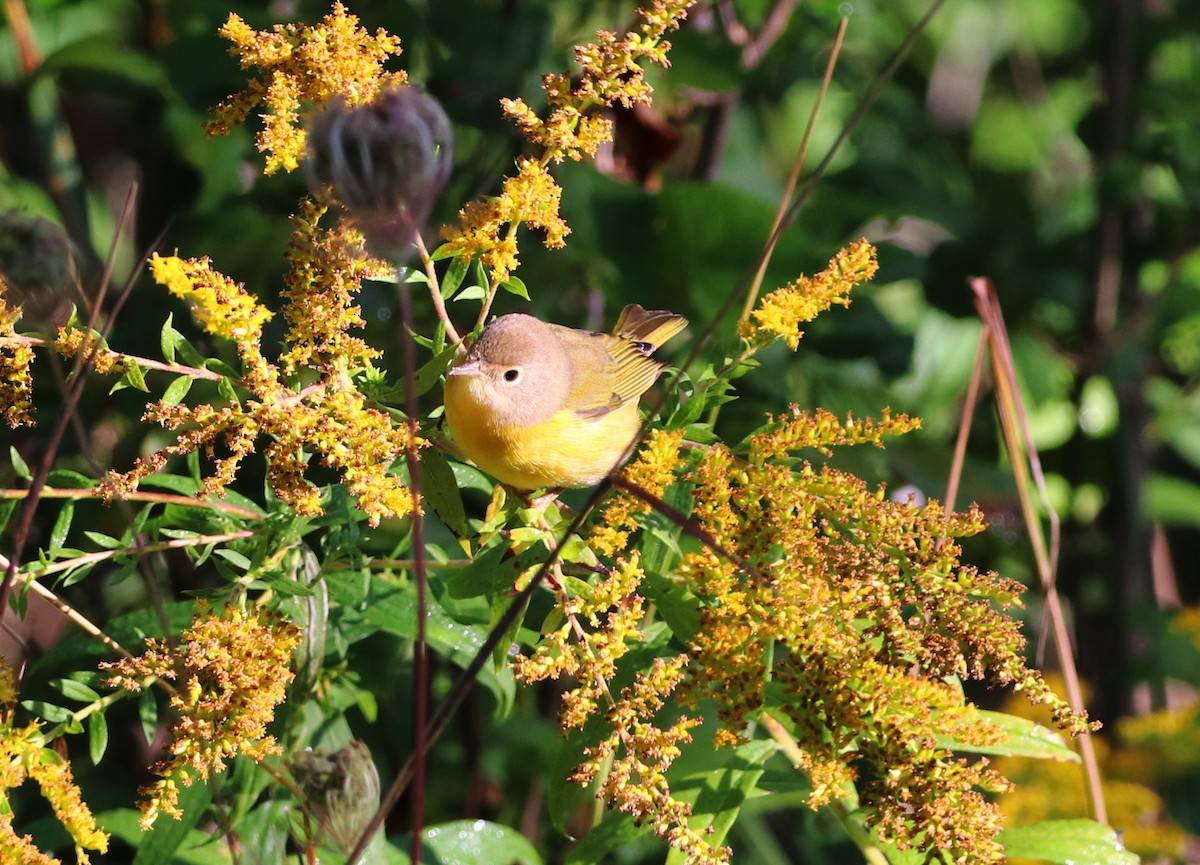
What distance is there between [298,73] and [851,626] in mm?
634

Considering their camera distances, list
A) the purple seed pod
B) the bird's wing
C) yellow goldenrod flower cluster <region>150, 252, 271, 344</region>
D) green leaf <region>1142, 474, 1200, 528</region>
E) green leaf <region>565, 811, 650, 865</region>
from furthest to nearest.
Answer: green leaf <region>1142, 474, 1200, 528</region>
the bird's wing
green leaf <region>565, 811, 650, 865</region>
yellow goldenrod flower cluster <region>150, 252, 271, 344</region>
the purple seed pod

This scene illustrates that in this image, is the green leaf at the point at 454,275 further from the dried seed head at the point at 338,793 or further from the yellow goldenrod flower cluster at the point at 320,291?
the dried seed head at the point at 338,793

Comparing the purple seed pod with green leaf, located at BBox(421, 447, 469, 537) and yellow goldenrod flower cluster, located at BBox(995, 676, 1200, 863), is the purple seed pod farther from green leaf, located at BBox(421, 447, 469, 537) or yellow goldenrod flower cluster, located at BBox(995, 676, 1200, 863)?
yellow goldenrod flower cluster, located at BBox(995, 676, 1200, 863)

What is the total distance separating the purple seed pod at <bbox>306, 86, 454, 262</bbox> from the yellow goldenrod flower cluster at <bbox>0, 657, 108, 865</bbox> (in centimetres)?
50

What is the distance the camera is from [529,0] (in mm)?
2297

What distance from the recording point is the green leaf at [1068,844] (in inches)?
47.6

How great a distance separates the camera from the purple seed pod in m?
0.73

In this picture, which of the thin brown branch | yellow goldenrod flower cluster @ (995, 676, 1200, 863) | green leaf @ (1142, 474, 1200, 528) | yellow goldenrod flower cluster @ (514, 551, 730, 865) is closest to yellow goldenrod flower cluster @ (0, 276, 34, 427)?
yellow goldenrod flower cluster @ (514, 551, 730, 865)

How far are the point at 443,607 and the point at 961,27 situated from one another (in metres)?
2.84

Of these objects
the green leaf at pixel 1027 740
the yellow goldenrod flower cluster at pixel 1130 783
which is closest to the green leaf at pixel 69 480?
the green leaf at pixel 1027 740

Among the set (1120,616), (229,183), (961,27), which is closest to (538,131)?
(229,183)

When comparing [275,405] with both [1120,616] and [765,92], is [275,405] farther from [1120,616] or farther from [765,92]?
[1120,616]

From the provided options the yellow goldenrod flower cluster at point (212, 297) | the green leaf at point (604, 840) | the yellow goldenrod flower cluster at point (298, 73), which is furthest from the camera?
the green leaf at point (604, 840)

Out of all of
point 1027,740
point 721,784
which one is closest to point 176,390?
point 721,784
